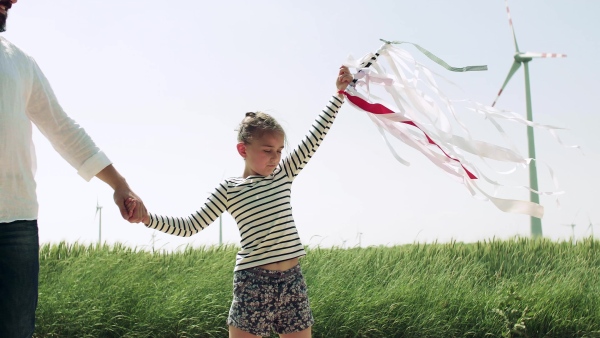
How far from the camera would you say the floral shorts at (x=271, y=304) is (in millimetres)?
2766

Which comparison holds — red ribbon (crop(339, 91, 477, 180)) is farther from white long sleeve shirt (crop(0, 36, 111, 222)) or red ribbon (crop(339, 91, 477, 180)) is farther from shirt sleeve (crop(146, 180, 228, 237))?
white long sleeve shirt (crop(0, 36, 111, 222))

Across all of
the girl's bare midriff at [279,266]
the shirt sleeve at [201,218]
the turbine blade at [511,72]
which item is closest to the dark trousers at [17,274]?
the shirt sleeve at [201,218]

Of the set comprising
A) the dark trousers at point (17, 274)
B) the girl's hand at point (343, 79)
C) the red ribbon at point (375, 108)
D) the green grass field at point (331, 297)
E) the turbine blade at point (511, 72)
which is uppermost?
the turbine blade at point (511, 72)

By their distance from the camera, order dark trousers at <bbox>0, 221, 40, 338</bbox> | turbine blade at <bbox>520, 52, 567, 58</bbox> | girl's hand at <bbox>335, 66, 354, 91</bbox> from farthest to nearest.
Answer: turbine blade at <bbox>520, 52, 567, 58</bbox>
girl's hand at <bbox>335, 66, 354, 91</bbox>
dark trousers at <bbox>0, 221, 40, 338</bbox>

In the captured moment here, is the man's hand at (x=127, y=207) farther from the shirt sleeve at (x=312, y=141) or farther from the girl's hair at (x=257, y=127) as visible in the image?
the shirt sleeve at (x=312, y=141)

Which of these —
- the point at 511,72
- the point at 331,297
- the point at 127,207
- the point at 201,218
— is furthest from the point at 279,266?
the point at 511,72

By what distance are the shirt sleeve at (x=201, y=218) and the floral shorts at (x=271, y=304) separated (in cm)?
33

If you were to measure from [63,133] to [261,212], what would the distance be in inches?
35.8

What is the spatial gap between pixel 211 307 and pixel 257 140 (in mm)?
2609

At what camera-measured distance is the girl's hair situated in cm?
290

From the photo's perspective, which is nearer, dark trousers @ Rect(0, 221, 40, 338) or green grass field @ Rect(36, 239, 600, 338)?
dark trousers @ Rect(0, 221, 40, 338)

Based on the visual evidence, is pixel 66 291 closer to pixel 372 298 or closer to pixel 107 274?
pixel 107 274

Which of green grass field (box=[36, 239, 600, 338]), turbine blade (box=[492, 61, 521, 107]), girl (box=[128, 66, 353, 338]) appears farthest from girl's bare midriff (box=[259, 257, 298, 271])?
turbine blade (box=[492, 61, 521, 107])

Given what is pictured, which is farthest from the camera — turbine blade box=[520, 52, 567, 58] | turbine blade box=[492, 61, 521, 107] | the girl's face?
turbine blade box=[520, 52, 567, 58]
